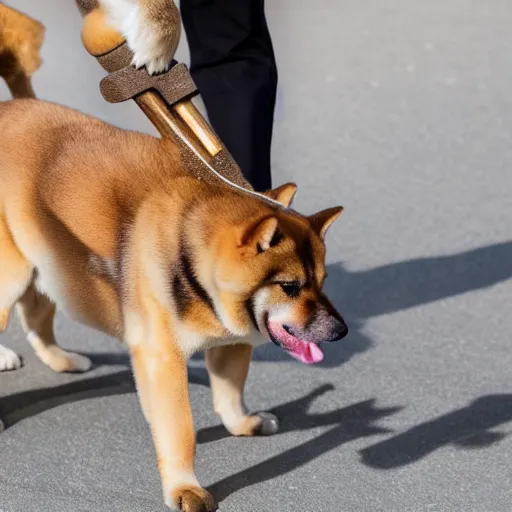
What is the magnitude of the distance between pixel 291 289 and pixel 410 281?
6.20 ft

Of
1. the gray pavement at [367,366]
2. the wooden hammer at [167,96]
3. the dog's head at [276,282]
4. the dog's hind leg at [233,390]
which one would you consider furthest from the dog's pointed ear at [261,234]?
the gray pavement at [367,366]

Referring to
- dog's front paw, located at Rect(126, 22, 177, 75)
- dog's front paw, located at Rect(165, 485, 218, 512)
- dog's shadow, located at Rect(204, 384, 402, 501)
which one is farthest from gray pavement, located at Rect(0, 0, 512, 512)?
dog's front paw, located at Rect(126, 22, 177, 75)

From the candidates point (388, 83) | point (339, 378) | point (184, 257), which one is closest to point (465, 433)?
point (339, 378)

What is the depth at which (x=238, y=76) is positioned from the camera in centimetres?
396

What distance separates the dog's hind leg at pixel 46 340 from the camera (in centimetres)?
377

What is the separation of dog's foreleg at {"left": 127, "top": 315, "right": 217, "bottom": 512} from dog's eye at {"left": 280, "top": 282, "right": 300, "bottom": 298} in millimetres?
336

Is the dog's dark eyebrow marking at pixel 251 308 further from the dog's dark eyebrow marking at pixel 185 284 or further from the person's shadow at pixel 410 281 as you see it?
the person's shadow at pixel 410 281

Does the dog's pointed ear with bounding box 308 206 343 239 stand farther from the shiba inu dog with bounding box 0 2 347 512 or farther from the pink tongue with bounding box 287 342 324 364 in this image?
the pink tongue with bounding box 287 342 324 364

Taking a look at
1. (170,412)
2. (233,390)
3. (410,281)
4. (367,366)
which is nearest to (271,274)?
(170,412)

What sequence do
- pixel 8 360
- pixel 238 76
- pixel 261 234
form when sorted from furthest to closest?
pixel 238 76, pixel 8 360, pixel 261 234

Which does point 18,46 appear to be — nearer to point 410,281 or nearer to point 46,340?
point 46,340

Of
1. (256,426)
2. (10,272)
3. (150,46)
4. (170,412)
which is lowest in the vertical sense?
(256,426)

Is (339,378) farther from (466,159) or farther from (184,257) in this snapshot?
(466,159)

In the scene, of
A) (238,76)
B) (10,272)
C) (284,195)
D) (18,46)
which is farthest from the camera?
(238,76)
